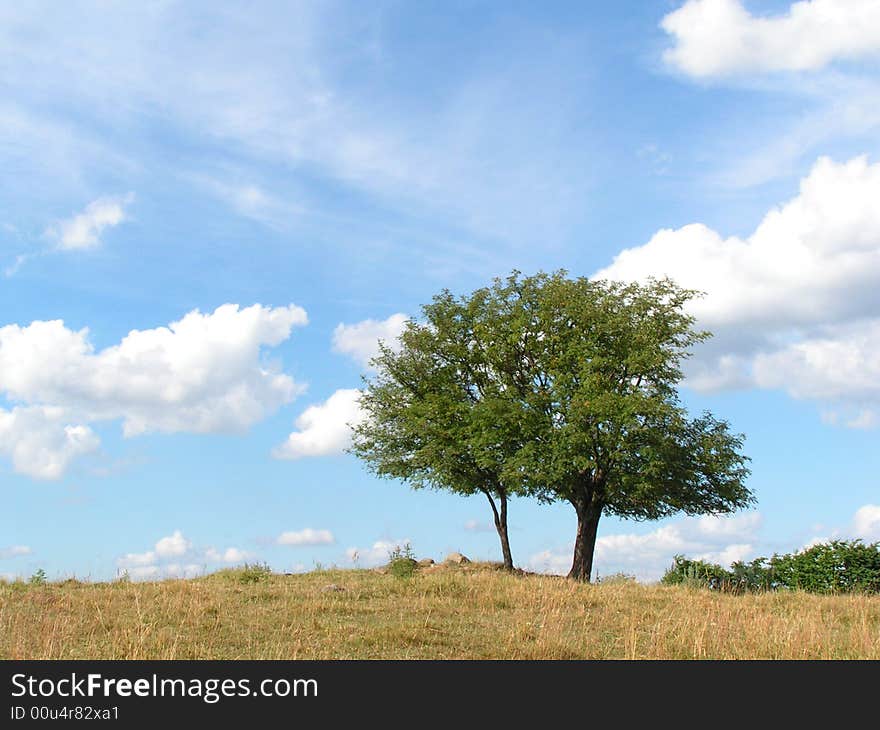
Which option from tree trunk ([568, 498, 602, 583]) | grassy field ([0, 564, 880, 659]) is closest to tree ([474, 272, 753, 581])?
tree trunk ([568, 498, 602, 583])

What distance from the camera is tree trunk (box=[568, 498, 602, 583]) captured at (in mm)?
33594

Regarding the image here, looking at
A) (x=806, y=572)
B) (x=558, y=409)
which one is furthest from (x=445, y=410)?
(x=806, y=572)

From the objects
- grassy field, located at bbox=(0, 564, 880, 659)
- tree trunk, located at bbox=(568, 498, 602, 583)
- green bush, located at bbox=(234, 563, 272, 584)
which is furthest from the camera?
tree trunk, located at bbox=(568, 498, 602, 583)

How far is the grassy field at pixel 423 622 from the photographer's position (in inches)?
533

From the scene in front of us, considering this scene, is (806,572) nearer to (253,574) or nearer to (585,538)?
(585,538)

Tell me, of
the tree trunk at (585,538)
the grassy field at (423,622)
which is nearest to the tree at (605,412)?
the tree trunk at (585,538)

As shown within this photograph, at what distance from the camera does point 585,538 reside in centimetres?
3388

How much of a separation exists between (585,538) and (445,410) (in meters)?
7.73

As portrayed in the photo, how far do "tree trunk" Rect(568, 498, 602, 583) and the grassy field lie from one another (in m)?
11.2

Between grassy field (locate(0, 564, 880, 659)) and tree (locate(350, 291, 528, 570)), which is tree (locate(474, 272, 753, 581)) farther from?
grassy field (locate(0, 564, 880, 659))
